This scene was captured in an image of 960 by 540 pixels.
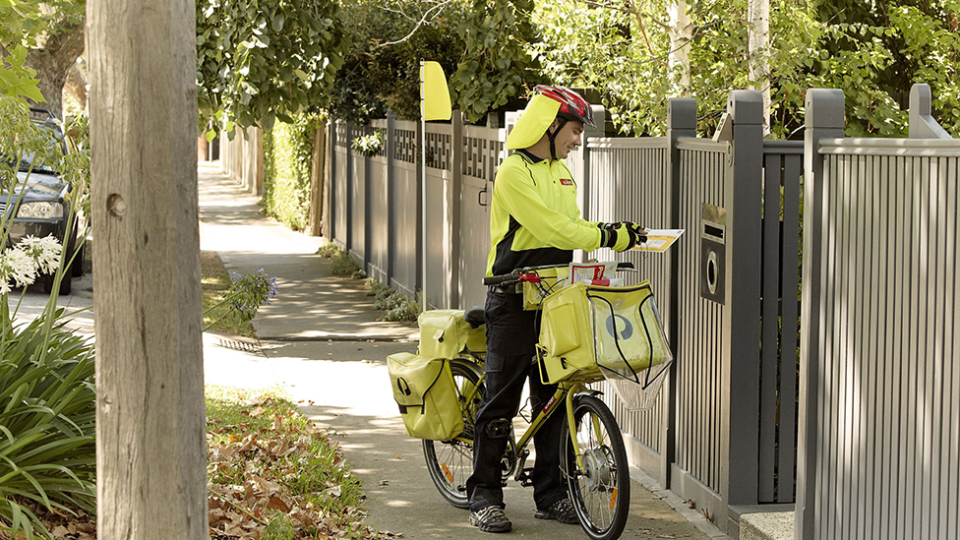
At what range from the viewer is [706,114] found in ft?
28.2

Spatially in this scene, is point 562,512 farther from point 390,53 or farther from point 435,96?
point 390,53

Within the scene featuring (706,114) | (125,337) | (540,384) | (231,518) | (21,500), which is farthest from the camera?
(706,114)

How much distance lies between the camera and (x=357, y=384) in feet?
28.7

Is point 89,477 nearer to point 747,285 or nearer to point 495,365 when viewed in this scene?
point 495,365

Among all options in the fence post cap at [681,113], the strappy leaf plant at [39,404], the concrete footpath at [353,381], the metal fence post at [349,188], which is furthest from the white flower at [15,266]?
the metal fence post at [349,188]

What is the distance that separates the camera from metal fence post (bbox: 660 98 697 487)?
5.77 meters

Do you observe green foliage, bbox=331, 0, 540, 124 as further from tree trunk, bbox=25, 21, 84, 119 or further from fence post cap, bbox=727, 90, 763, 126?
fence post cap, bbox=727, 90, 763, 126

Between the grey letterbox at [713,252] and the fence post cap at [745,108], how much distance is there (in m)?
0.43

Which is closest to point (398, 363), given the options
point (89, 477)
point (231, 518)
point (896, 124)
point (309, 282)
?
point (231, 518)

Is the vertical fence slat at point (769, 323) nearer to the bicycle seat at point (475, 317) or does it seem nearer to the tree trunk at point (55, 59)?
the bicycle seat at point (475, 317)

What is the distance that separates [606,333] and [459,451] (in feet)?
4.89

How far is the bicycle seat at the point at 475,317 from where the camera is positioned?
5.35 m

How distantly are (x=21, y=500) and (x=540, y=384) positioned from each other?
2335 mm

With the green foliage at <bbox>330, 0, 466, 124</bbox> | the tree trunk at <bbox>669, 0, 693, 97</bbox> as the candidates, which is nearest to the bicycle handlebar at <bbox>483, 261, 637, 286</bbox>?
the tree trunk at <bbox>669, 0, 693, 97</bbox>
